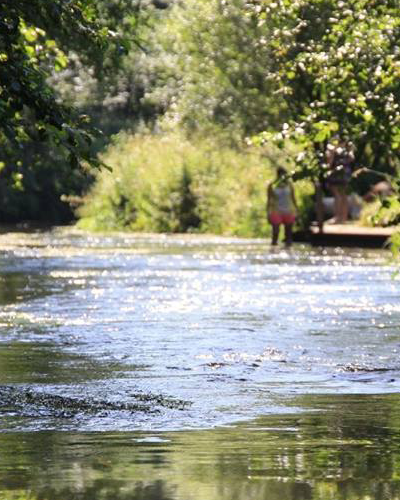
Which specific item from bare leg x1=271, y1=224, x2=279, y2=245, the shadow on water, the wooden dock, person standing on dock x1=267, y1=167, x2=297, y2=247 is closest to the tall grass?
the wooden dock

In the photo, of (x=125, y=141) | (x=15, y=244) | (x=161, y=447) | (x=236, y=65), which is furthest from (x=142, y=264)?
(x=125, y=141)

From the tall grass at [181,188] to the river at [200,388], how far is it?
84.0 feet

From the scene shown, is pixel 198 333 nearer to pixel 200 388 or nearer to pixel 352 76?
pixel 352 76

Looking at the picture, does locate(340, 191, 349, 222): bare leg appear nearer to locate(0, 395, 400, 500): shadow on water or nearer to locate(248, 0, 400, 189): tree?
locate(248, 0, 400, 189): tree

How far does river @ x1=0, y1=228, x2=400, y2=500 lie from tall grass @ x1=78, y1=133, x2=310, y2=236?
2561 centimetres

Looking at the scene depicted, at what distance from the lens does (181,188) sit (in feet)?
202

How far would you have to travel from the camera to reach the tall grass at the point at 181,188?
5600cm

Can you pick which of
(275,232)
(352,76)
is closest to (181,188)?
(275,232)

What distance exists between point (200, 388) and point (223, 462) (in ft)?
13.6

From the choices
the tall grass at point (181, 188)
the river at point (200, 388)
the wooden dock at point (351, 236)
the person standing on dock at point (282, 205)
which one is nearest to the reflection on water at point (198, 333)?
the river at point (200, 388)

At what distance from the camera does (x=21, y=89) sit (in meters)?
13.1

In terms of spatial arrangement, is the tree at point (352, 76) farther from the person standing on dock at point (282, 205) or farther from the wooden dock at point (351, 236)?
the person standing on dock at point (282, 205)

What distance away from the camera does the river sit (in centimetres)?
930

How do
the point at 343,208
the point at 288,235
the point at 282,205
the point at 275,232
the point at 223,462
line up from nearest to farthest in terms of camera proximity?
the point at 223,462
the point at 282,205
the point at 288,235
the point at 275,232
the point at 343,208
